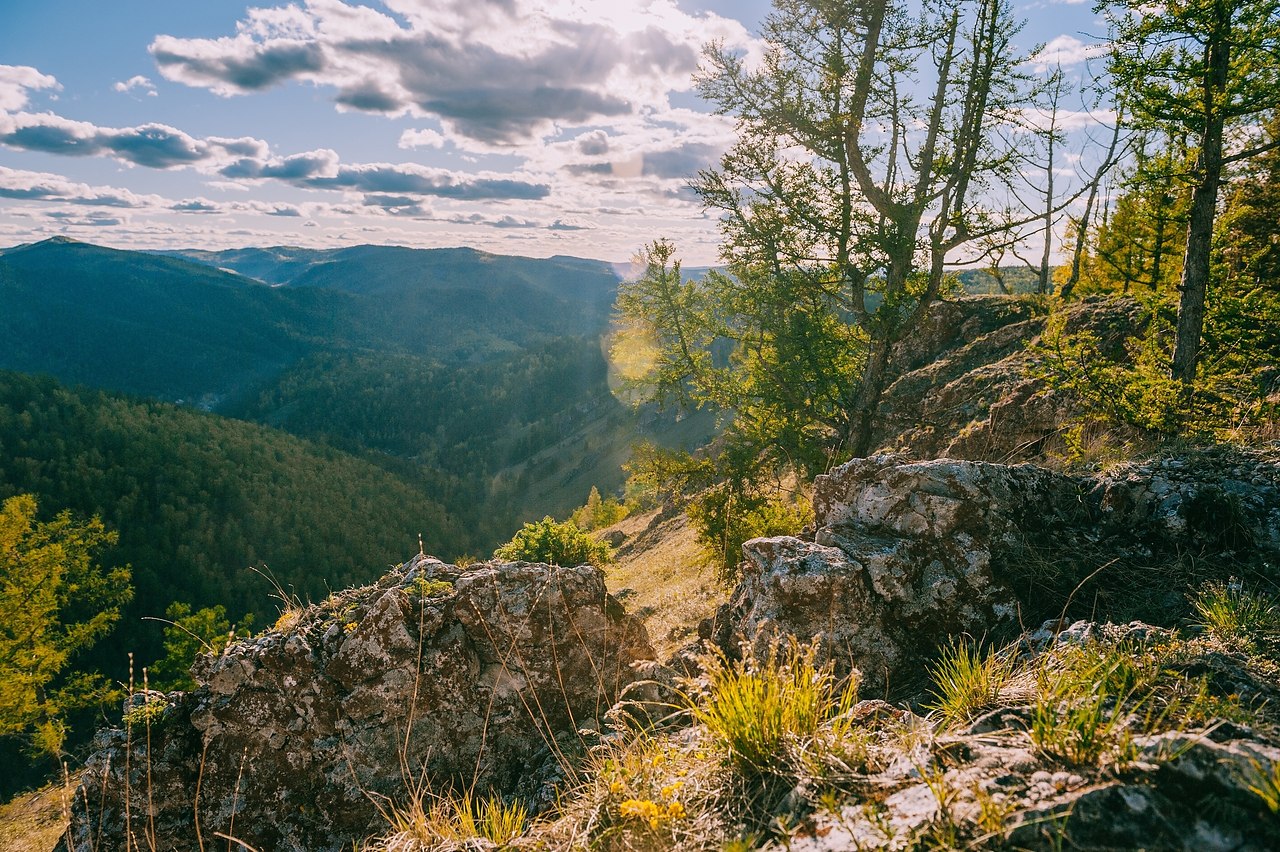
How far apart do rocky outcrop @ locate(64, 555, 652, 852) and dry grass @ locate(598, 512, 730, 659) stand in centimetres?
269

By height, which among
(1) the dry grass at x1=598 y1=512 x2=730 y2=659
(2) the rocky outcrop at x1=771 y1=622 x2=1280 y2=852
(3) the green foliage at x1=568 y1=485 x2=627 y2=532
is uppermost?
(2) the rocky outcrop at x1=771 y1=622 x2=1280 y2=852

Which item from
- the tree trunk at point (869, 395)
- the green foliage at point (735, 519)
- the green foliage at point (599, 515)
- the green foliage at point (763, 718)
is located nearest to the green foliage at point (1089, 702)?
the green foliage at point (763, 718)

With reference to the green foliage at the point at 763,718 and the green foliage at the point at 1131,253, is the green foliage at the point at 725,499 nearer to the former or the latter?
the green foliage at the point at 763,718

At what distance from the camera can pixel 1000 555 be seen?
A: 5.80 meters

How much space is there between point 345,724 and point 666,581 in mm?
14114

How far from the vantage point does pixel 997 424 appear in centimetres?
1130

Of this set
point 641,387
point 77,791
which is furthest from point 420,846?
point 641,387

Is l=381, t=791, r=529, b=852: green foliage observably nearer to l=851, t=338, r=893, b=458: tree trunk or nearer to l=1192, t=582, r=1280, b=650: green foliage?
l=1192, t=582, r=1280, b=650: green foliage

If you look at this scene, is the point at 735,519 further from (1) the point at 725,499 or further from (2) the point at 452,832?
(2) the point at 452,832

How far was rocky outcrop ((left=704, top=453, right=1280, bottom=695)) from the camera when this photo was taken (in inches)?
204

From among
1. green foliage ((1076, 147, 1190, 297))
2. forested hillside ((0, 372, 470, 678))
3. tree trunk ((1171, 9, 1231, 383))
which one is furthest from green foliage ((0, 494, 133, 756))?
green foliage ((1076, 147, 1190, 297))

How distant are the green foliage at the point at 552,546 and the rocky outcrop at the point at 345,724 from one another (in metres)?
12.6

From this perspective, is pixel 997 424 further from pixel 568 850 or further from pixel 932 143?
pixel 568 850

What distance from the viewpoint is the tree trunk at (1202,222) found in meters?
8.02
